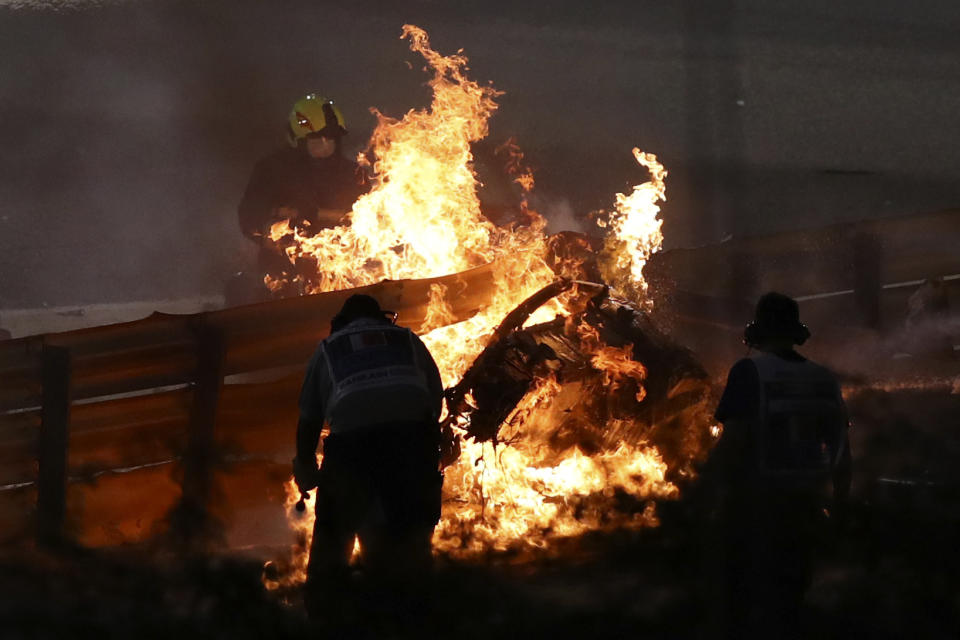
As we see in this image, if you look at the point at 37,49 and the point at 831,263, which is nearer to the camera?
the point at 831,263

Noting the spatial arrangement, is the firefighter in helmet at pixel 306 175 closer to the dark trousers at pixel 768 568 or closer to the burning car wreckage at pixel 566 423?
the burning car wreckage at pixel 566 423

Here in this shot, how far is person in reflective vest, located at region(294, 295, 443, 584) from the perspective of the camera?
17.3ft

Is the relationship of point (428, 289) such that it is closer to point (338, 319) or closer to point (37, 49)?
point (338, 319)

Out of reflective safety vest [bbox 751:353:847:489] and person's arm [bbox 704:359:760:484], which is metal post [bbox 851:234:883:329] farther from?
person's arm [bbox 704:359:760:484]

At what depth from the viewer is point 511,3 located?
24.4m

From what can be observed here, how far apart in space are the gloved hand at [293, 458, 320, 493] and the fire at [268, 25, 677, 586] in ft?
1.56

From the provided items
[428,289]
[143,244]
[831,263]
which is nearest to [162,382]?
[428,289]

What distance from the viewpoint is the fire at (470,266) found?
22.9 ft

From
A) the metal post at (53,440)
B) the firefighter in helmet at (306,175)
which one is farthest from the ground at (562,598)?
the firefighter in helmet at (306,175)

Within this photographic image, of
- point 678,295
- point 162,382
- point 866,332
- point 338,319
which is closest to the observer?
point 338,319

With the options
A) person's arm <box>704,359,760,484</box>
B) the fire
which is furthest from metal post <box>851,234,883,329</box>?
person's arm <box>704,359,760,484</box>

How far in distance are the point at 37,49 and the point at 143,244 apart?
21.6ft

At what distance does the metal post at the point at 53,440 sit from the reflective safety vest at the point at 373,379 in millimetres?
2283

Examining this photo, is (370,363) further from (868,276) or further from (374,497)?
(868,276)
